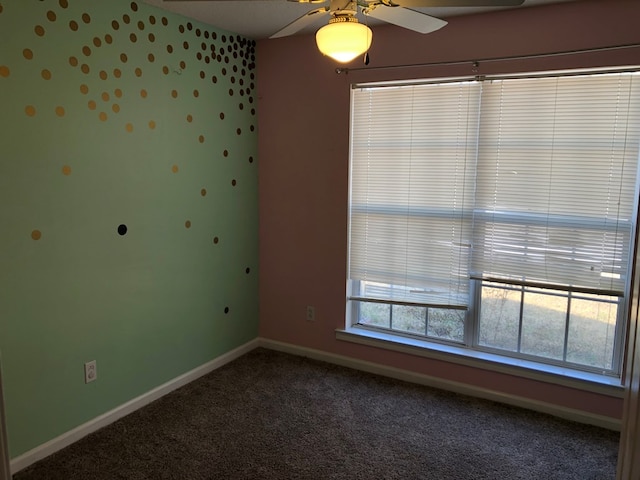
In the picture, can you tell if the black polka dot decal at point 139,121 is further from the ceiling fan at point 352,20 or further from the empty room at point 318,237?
the ceiling fan at point 352,20

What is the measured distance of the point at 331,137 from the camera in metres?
3.43

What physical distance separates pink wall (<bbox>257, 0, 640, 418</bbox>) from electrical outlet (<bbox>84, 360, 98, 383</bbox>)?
148 cm

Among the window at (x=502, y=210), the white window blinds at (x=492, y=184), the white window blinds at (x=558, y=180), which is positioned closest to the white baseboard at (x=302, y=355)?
the window at (x=502, y=210)

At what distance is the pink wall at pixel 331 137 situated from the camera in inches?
105

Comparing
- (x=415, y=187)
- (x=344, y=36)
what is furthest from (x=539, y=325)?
(x=344, y=36)

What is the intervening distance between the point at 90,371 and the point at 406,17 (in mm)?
2354

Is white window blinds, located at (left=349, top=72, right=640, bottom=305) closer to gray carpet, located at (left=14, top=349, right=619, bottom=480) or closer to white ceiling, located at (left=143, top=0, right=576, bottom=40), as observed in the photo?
→ white ceiling, located at (left=143, top=0, right=576, bottom=40)

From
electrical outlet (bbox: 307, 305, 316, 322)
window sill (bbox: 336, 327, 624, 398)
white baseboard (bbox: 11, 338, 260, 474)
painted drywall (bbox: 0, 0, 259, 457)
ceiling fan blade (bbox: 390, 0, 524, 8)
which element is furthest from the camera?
electrical outlet (bbox: 307, 305, 316, 322)

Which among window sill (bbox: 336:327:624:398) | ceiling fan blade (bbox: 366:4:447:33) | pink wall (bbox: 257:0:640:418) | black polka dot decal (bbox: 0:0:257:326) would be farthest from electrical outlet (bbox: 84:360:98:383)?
ceiling fan blade (bbox: 366:4:447:33)

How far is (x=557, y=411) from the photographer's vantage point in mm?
2920

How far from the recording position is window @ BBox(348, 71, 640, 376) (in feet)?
8.88

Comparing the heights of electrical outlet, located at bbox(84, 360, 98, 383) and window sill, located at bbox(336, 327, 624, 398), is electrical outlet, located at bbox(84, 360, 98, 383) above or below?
above

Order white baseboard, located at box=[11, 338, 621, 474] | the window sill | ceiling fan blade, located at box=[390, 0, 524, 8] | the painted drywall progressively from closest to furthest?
ceiling fan blade, located at box=[390, 0, 524, 8]
the painted drywall
white baseboard, located at box=[11, 338, 621, 474]
the window sill

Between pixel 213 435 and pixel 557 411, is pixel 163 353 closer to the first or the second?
pixel 213 435
